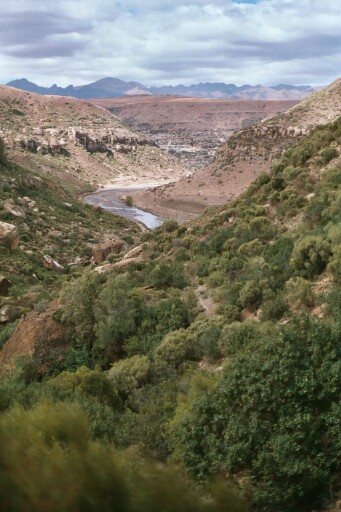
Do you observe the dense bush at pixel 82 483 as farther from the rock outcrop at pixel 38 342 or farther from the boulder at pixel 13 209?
the boulder at pixel 13 209

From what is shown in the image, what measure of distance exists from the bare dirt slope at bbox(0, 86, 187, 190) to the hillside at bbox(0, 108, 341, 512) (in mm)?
61955

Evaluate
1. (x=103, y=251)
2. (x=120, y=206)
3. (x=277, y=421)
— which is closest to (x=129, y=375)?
(x=277, y=421)

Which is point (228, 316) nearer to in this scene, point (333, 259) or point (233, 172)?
point (333, 259)

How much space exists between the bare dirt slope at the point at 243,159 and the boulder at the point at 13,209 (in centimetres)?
2613

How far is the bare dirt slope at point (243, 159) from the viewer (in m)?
68.4

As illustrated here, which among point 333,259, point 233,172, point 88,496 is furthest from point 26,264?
point 233,172

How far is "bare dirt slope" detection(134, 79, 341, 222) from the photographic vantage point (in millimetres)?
68438

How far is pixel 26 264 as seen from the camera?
100 ft

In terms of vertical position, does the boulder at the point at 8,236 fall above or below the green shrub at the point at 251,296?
below

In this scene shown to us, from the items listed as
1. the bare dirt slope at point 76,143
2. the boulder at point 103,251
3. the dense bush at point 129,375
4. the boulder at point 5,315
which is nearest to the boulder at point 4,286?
the boulder at point 5,315

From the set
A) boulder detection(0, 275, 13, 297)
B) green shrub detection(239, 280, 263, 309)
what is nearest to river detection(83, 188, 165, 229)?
boulder detection(0, 275, 13, 297)

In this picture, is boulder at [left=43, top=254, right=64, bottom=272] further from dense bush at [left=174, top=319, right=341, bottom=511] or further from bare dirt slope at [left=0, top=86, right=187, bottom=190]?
bare dirt slope at [left=0, top=86, right=187, bottom=190]

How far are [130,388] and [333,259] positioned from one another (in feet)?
17.7

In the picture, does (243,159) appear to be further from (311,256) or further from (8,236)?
(311,256)
